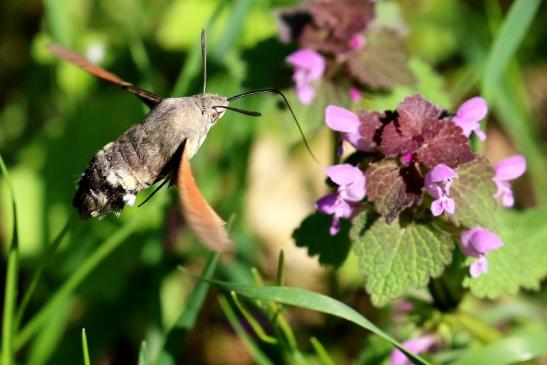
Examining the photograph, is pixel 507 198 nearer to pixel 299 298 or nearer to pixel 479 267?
pixel 479 267

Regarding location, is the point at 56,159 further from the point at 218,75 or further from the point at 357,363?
the point at 357,363

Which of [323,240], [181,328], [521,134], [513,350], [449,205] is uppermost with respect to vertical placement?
[449,205]

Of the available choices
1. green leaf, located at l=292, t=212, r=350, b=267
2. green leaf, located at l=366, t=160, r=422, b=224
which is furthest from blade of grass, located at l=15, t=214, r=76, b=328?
green leaf, located at l=366, t=160, r=422, b=224

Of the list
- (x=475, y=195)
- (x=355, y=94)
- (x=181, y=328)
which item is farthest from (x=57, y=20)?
(x=475, y=195)

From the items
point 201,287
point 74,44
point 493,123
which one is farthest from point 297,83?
point 493,123

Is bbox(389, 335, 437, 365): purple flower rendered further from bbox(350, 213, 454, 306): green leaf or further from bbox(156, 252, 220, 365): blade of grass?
bbox(156, 252, 220, 365): blade of grass

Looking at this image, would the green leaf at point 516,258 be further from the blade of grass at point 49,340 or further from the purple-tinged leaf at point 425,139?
the blade of grass at point 49,340

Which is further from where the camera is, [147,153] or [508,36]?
[508,36]
